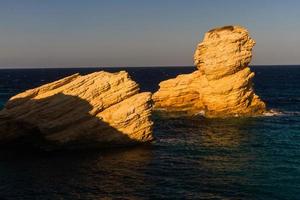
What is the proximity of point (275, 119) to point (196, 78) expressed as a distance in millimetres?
18654

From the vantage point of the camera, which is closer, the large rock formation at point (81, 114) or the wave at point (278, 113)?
the large rock formation at point (81, 114)

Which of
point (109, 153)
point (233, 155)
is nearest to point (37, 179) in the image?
point (109, 153)

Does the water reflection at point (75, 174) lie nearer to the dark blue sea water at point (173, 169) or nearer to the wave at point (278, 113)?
the dark blue sea water at point (173, 169)

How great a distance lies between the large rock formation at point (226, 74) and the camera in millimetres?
83375

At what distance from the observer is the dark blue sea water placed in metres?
42.0

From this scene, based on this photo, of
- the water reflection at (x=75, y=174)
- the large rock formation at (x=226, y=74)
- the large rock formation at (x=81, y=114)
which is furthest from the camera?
the large rock formation at (x=226, y=74)

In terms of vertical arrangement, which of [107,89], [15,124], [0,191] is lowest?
[0,191]

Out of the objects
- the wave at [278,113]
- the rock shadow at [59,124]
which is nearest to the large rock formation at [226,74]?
the wave at [278,113]

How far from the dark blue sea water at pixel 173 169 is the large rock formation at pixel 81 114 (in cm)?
227

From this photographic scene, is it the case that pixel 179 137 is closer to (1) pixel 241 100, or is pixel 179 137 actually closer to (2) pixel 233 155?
(2) pixel 233 155

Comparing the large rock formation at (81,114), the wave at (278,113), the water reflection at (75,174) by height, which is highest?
the large rock formation at (81,114)

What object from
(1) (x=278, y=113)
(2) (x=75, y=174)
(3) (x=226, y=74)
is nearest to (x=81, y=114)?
(2) (x=75, y=174)

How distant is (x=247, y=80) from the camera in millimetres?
84188

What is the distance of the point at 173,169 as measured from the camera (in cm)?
4981
